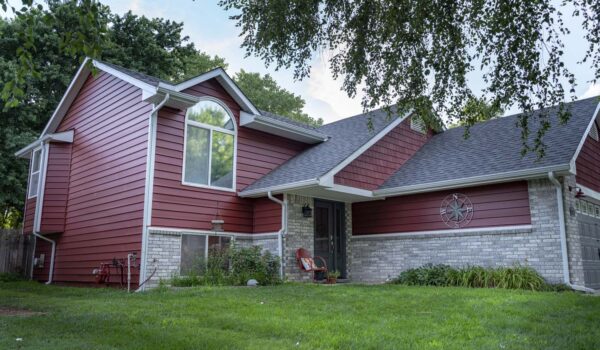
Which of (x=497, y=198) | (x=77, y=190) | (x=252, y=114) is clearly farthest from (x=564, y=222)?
(x=77, y=190)

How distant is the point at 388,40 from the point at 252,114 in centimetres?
612

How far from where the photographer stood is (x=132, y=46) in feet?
69.1

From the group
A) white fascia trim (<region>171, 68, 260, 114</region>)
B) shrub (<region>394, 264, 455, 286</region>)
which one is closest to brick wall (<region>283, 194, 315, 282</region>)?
shrub (<region>394, 264, 455, 286</region>)

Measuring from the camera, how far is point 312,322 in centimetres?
535

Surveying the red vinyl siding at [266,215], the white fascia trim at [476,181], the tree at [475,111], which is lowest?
the red vinyl siding at [266,215]

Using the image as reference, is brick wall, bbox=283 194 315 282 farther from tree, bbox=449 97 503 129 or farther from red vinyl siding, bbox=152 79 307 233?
tree, bbox=449 97 503 129

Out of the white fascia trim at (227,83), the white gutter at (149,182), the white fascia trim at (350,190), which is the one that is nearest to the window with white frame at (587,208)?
the white fascia trim at (350,190)

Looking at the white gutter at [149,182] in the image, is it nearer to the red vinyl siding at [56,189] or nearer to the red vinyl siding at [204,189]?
the red vinyl siding at [204,189]

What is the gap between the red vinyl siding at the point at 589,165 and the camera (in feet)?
38.2

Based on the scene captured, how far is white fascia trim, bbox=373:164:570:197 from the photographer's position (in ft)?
32.4

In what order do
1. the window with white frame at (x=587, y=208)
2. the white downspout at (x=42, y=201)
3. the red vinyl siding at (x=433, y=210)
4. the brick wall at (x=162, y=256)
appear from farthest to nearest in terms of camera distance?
the white downspout at (x=42, y=201) < the window with white frame at (x=587, y=208) < the red vinyl siding at (x=433, y=210) < the brick wall at (x=162, y=256)

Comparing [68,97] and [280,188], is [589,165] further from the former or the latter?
A: [68,97]

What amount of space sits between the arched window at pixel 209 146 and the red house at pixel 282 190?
0.10 ft

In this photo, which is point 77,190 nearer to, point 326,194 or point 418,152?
point 326,194
